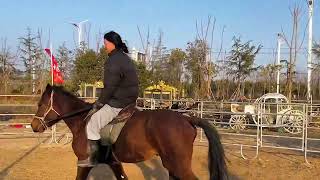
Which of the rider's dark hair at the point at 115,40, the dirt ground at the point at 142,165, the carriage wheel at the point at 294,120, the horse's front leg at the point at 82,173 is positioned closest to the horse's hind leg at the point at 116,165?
the horse's front leg at the point at 82,173

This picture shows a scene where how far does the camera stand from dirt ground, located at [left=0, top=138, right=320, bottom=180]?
8.27 meters

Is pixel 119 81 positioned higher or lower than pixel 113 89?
higher

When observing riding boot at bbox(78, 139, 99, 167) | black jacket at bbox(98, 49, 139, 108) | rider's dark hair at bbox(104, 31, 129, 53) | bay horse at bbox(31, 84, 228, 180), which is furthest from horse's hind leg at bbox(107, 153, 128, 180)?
rider's dark hair at bbox(104, 31, 129, 53)

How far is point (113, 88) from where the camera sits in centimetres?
566

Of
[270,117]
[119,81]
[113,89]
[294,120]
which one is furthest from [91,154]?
[270,117]

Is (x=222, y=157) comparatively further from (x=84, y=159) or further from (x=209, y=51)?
(x=209, y=51)

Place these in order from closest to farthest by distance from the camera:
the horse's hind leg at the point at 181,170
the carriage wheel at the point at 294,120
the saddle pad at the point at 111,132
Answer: the horse's hind leg at the point at 181,170, the saddle pad at the point at 111,132, the carriage wheel at the point at 294,120

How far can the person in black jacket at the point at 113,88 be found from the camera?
221 inches

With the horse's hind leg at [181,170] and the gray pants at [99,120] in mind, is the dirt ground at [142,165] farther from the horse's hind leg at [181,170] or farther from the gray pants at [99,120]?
the horse's hind leg at [181,170]

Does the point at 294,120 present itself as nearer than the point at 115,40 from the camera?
No

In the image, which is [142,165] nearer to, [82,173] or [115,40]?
[82,173]

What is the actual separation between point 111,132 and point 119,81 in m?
0.66

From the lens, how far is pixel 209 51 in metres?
27.4

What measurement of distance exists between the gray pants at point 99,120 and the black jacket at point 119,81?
0.07 metres
